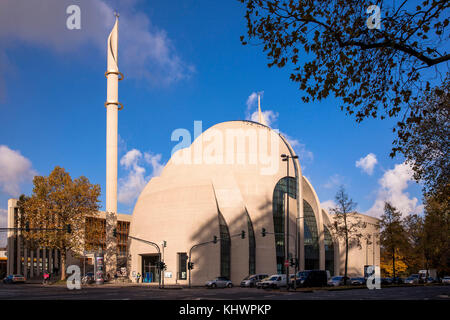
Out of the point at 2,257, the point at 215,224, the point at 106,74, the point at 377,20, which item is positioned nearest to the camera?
the point at 377,20

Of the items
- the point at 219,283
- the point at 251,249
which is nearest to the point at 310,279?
the point at 219,283

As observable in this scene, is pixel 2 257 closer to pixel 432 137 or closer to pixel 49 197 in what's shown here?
pixel 49 197

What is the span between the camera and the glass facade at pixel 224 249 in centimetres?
5975

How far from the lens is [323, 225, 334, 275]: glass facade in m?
75.4

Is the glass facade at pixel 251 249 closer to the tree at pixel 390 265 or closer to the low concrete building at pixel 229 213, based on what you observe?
the low concrete building at pixel 229 213

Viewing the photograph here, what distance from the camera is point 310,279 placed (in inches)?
1778

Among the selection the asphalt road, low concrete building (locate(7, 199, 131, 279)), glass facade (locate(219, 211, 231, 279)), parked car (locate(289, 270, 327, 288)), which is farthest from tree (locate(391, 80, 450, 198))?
low concrete building (locate(7, 199, 131, 279))

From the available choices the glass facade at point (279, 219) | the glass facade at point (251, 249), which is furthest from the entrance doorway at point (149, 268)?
the glass facade at point (279, 219)

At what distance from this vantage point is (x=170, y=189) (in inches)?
2527

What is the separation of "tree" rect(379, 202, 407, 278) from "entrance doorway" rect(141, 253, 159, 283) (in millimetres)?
32218

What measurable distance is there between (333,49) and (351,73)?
0.77 meters

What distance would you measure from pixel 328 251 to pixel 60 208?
149 feet

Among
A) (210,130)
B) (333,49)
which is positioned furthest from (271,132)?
(333,49)

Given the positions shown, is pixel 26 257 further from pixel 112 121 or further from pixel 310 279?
pixel 310 279
